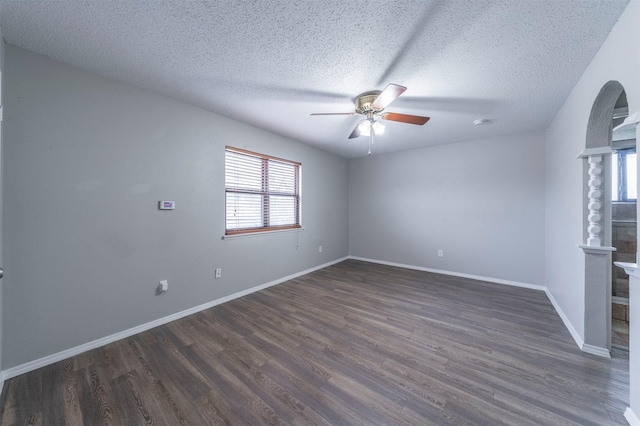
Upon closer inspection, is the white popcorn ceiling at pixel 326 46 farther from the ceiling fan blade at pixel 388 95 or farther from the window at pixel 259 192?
the window at pixel 259 192

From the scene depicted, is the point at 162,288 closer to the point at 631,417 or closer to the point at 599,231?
the point at 631,417

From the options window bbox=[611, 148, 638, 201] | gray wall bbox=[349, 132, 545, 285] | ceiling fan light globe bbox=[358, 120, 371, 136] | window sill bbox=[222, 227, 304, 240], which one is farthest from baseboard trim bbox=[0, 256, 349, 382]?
window bbox=[611, 148, 638, 201]

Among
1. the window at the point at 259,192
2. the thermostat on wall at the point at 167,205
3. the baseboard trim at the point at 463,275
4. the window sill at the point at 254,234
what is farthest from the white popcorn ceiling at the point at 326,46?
the baseboard trim at the point at 463,275

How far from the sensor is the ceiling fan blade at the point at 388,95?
69.2 inches

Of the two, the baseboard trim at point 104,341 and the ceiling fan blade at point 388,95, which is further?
the ceiling fan blade at point 388,95

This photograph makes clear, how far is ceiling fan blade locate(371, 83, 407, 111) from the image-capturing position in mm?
1758

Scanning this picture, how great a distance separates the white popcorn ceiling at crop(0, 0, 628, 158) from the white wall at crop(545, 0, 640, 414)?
14 centimetres

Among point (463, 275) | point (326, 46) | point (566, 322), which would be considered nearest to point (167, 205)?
point (326, 46)

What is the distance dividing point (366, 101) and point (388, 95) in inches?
16.3

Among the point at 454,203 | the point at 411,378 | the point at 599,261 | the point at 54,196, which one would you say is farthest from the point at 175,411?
the point at 454,203

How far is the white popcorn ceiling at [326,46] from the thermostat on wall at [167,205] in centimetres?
115

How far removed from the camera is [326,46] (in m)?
1.64

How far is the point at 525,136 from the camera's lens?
3.42 meters

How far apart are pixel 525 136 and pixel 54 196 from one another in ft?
18.5
